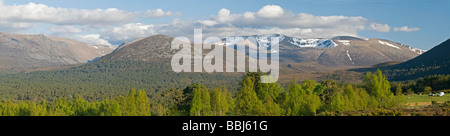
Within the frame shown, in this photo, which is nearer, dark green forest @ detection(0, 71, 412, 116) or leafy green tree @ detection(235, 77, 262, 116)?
dark green forest @ detection(0, 71, 412, 116)

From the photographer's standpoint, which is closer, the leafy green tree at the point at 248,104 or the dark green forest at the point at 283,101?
the dark green forest at the point at 283,101

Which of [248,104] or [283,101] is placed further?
[283,101]

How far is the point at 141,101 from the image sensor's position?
6750 cm

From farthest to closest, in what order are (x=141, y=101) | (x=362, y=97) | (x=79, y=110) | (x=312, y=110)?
(x=79, y=110) < (x=141, y=101) < (x=362, y=97) < (x=312, y=110)

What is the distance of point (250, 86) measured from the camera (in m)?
64.1

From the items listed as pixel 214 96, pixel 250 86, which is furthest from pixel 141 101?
pixel 250 86
